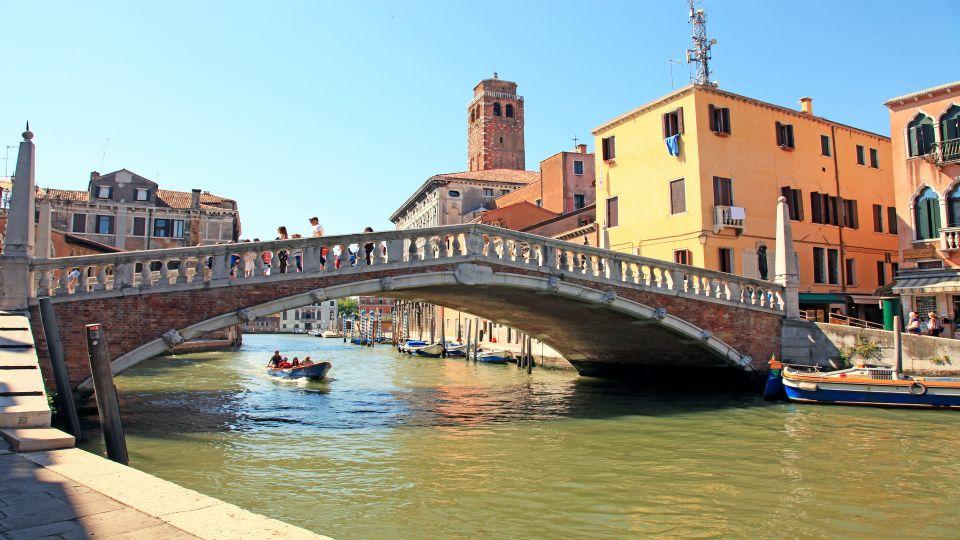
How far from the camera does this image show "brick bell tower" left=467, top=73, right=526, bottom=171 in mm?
54750

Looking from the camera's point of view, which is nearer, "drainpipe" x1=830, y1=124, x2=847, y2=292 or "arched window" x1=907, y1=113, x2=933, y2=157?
"arched window" x1=907, y1=113, x2=933, y2=157

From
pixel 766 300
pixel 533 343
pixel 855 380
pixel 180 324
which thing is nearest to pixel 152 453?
pixel 180 324

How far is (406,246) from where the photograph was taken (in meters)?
11.8

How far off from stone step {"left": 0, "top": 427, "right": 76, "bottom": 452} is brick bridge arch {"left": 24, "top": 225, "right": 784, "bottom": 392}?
478 cm

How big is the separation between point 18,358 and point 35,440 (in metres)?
2.51

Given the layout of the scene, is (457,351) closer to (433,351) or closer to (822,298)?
(433,351)

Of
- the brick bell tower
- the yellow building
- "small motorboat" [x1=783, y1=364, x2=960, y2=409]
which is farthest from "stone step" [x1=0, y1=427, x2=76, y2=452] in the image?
the brick bell tower

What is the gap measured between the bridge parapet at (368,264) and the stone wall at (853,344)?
2.61ft

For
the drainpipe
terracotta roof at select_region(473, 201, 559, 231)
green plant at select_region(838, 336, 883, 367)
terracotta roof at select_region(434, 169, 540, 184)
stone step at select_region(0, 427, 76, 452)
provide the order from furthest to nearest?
1. terracotta roof at select_region(434, 169, 540, 184)
2. terracotta roof at select_region(473, 201, 559, 231)
3. the drainpipe
4. green plant at select_region(838, 336, 883, 367)
5. stone step at select_region(0, 427, 76, 452)

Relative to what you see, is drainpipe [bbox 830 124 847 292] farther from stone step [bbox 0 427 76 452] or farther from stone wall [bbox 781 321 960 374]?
stone step [bbox 0 427 76 452]

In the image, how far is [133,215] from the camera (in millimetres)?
34969

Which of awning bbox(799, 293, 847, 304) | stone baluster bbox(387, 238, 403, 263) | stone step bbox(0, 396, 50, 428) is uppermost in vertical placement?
stone baluster bbox(387, 238, 403, 263)

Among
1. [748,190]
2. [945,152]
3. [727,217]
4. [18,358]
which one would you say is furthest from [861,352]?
[18,358]

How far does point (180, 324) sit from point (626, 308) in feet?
26.5
